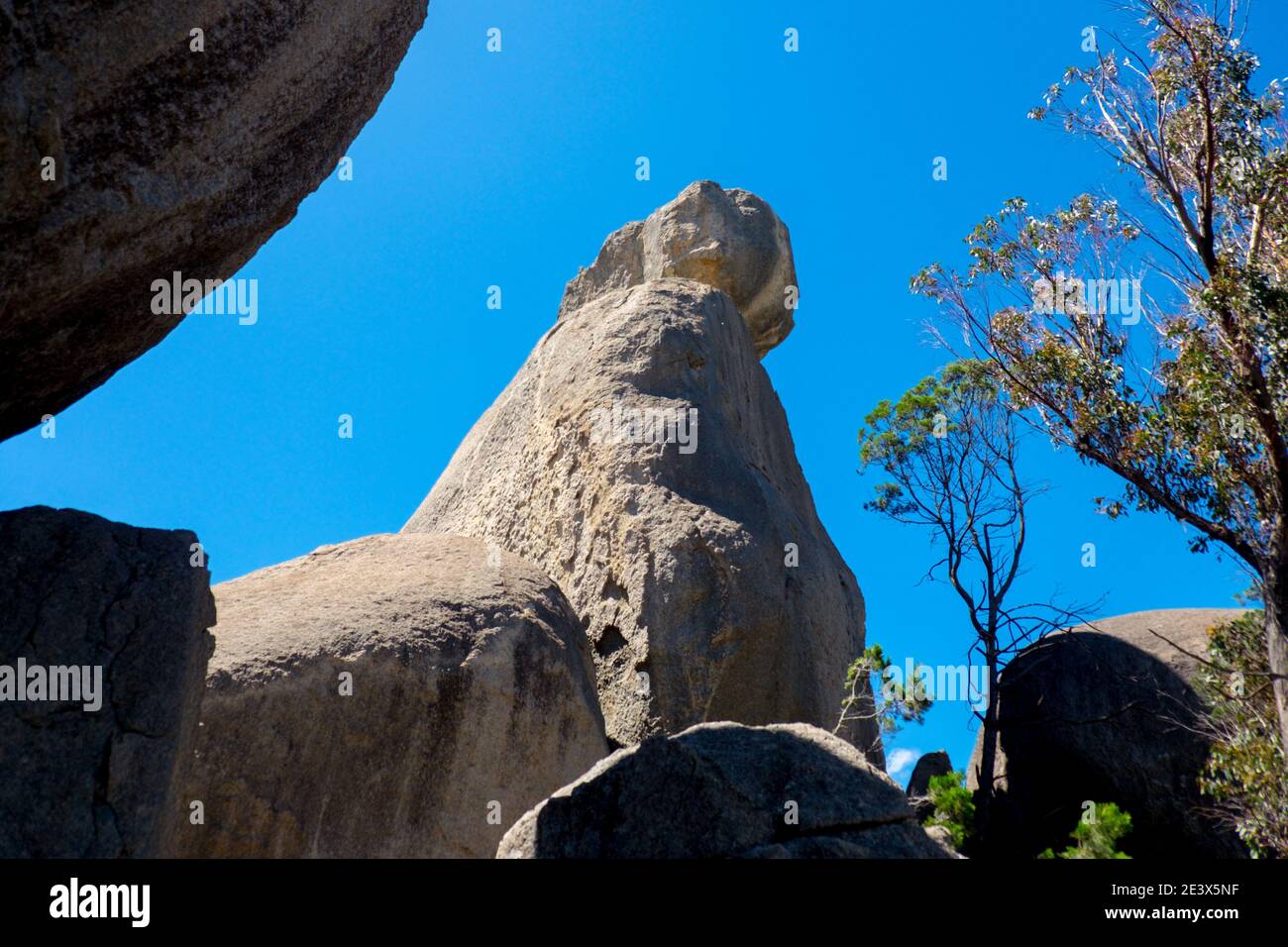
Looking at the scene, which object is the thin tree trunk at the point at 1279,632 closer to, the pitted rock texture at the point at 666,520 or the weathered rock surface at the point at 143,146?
the pitted rock texture at the point at 666,520

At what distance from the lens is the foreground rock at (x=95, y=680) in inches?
222

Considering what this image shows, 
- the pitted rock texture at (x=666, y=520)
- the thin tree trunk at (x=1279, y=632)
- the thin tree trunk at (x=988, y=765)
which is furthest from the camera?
the thin tree trunk at (x=988, y=765)

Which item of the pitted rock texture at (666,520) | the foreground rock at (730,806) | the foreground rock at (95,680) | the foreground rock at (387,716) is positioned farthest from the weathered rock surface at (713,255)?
the foreground rock at (730,806)

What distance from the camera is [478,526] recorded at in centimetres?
1383

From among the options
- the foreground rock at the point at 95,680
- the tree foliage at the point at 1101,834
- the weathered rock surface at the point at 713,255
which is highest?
the weathered rock surface at the point at 713,255

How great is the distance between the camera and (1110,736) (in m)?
15.4

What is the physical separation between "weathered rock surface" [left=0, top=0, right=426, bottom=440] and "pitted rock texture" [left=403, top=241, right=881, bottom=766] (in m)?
5.56

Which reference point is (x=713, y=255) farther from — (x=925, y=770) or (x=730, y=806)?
(x=730, y=806)

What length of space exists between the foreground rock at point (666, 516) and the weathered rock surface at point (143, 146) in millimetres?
5574

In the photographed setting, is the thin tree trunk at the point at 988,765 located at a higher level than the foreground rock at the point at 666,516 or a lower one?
lower

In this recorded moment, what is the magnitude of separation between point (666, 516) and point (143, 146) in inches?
264
